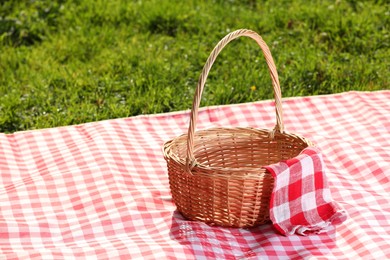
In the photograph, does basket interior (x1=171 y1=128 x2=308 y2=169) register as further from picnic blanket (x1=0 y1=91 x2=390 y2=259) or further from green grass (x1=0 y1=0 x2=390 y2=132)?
green grass (x1=0 y1=0 x2=390 y2=132)

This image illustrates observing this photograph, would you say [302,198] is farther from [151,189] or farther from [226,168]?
[151,189]

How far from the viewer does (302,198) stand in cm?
287

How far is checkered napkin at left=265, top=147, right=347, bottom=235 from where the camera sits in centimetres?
281

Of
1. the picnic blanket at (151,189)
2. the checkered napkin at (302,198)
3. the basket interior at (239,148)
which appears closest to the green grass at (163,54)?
the picnic blanket at (151,189)

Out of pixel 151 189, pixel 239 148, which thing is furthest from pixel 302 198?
pixel 151 189

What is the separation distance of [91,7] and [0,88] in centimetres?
111

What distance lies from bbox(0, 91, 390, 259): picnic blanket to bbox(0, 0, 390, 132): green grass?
281 millimetres

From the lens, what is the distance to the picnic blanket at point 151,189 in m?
2.78

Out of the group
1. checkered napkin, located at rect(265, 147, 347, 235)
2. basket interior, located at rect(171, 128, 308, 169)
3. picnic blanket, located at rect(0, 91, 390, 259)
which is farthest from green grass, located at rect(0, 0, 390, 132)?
checkered napkin, located at rect(265, 147, 347, 235)

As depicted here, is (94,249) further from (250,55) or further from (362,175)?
(250,55)

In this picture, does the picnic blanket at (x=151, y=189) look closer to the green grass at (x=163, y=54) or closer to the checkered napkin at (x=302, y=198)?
the checkered napkin at (x=302, y=198)

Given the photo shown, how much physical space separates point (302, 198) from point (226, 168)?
11.9 inches

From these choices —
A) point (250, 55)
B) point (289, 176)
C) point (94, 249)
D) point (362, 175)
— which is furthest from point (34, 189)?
point (250, 55)

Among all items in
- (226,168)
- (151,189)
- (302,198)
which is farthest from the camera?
(151,189)
